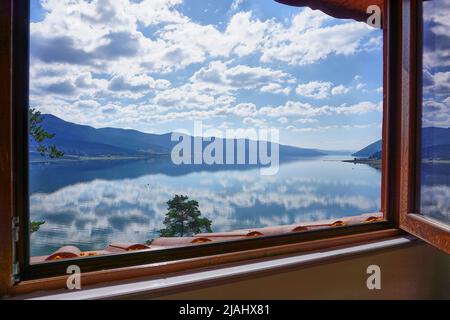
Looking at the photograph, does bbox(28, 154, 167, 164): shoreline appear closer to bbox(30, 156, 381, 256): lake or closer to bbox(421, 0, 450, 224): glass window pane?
bbox(30, 156, 381, 256): lake

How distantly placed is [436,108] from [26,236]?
5.17ft

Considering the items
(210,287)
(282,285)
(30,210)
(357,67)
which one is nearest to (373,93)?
(357,67)

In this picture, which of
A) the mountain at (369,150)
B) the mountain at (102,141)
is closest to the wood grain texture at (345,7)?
the mountain at (369,150)

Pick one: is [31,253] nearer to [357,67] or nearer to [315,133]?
[315,133]

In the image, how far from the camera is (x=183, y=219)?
1.53 metres

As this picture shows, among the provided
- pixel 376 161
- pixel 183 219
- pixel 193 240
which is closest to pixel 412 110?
pixel 376 161

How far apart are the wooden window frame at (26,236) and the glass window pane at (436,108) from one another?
0.09m

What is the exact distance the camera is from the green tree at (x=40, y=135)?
3.04ft

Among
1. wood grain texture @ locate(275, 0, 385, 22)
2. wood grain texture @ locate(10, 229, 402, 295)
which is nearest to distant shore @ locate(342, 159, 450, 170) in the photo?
wood grain texture @ locate(10, 229, 402, 295)

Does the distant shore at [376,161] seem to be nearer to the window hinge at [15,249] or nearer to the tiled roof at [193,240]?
the tiled roof at [193,240]

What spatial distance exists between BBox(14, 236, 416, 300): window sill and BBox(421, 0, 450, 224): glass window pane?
0.33 metres

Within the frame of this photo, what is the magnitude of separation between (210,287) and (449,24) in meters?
1.39

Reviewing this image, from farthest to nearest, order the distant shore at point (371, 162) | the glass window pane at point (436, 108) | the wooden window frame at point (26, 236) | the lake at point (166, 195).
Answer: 1. the distant shore at point (371, 162)
2. the glass window pane at point (436, 108)
3. the lake at point (166, 195)
4. the wooden window frame at point (26, 236)

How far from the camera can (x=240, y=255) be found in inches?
41.8
